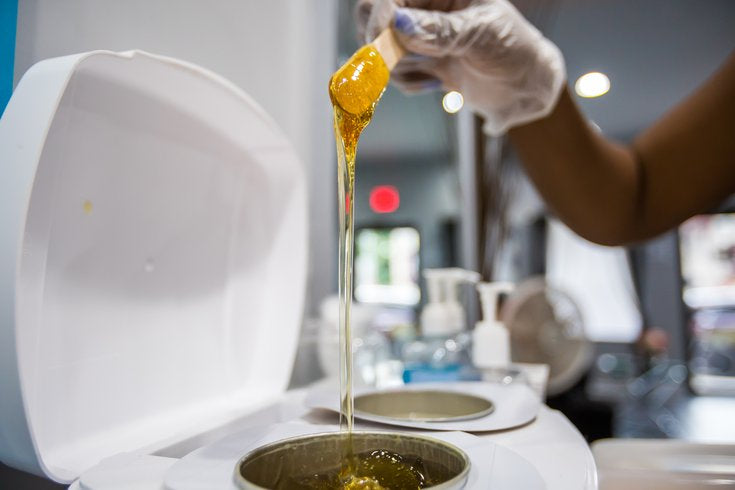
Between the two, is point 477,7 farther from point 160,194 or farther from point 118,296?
point 118,296

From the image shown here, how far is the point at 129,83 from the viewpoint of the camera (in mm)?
572

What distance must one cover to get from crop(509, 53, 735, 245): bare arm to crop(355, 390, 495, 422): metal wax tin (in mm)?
630

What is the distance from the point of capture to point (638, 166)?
121 centimetres

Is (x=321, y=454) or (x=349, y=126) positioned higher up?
(x=349, y=126)

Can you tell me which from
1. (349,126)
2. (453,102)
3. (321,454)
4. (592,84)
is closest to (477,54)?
(349,126)

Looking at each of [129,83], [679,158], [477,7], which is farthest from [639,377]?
[129,83]

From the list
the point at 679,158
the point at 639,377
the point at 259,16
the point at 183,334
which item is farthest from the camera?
the point at 639,377

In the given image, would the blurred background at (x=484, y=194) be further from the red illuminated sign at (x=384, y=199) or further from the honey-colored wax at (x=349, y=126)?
the honey-colored wax at (x=349, y=126)

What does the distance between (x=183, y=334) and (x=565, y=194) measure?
857 mm

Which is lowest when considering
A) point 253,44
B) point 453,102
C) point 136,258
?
point 136,258

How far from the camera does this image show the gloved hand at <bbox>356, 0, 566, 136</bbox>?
746mm

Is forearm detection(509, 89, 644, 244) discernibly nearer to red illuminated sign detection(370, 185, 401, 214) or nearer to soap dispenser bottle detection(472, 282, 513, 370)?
soap dispenser bottle detection(472, 282, 513, 370)

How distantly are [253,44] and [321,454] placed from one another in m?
0.77

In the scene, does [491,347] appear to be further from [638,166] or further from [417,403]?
[638,166]
